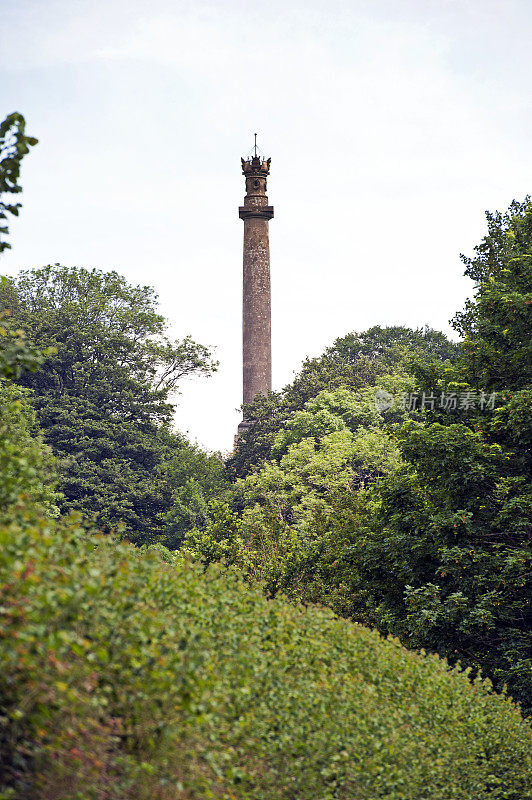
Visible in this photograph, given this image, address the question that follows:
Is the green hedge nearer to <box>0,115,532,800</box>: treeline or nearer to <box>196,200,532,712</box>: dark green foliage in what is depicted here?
<box>0,115,532,800</box>: treeline

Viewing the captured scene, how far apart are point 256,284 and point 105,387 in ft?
46.8

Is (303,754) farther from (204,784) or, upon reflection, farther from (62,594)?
(62,594)

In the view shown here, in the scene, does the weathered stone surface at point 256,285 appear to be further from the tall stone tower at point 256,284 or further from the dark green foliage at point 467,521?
the dark green foliage at point 467,521

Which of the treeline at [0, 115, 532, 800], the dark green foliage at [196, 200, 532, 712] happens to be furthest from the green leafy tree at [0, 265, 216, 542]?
the dark green foliage at [196, 200, 532, 712]

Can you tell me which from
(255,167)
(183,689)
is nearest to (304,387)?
(255,167)

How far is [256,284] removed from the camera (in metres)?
61.4

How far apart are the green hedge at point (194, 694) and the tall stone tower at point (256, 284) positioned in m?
49.3

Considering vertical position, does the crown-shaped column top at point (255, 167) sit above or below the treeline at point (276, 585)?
above

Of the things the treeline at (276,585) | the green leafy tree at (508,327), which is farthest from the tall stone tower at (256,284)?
the green leafy tree at (508,327)

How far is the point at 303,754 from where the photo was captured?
845 centimetres

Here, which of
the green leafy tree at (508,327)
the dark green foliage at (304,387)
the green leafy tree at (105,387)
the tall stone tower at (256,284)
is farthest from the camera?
the tall stone tower at (256,284)

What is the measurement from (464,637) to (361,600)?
18.0ft

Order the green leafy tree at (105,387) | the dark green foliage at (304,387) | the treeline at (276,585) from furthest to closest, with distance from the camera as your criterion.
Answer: the dark green foliage at (304,387), the green leafy tree at (105,387), the treeline at (276,585)

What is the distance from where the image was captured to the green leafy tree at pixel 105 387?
161 feet
